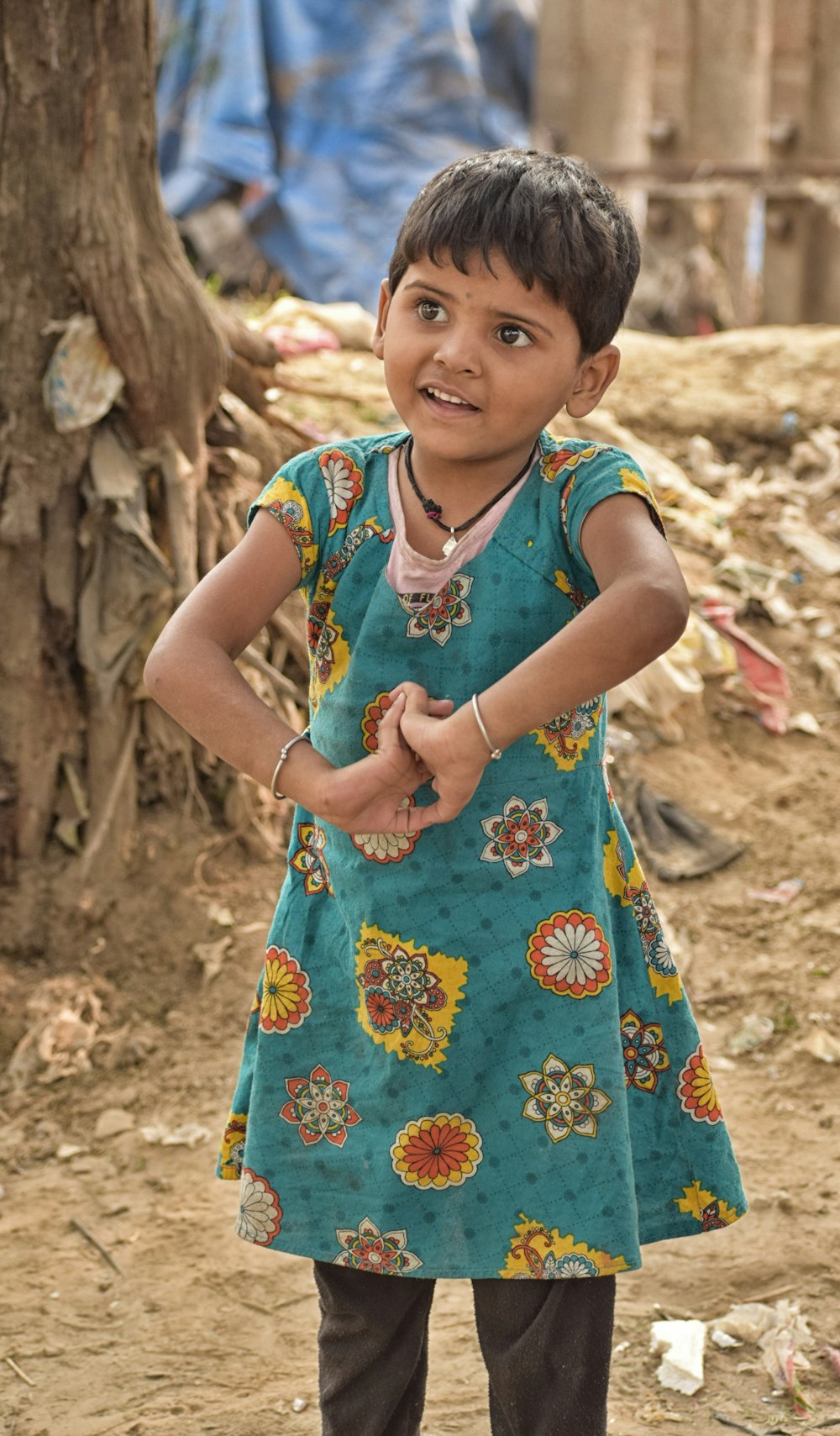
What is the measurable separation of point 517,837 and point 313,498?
0.45 meters

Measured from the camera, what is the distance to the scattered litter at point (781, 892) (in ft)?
12.6

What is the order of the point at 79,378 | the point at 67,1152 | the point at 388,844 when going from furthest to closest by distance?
the point at 79,378
the point at 67,1152
the point at 388,844

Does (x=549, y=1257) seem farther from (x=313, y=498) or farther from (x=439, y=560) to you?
(x=313, y=498)

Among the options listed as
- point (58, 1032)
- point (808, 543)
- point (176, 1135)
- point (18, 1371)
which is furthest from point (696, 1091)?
point (808, 543)

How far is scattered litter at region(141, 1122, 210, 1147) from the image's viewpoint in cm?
309

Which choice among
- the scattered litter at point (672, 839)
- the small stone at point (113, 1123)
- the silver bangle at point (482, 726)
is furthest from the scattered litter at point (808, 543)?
the silver bangle at point (482, 726)

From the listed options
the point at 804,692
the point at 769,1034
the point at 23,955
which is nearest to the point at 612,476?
the point at 769,1034

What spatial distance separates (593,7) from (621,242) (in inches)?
311

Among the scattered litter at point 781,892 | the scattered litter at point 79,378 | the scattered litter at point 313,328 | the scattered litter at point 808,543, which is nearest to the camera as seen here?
the scattered litter at point 79,378

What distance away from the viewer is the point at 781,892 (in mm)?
3877

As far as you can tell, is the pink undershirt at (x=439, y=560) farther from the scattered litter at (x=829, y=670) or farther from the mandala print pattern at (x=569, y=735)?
the scattered litter at (x=829, y=670)

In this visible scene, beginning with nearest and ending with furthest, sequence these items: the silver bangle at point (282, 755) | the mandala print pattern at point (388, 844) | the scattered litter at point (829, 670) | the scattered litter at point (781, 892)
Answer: the silver bangle at point (282, 755)
the mandala print pattern at point (388, 844)
the scattered litter at point (781, 892)
the scattered litter at point (829, 670)

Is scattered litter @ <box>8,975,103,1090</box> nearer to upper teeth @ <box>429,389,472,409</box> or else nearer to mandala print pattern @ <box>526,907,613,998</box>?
mandala print pattern @ <box>526,907,613,998</box>

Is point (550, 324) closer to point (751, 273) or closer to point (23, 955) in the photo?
point (23, 955)
